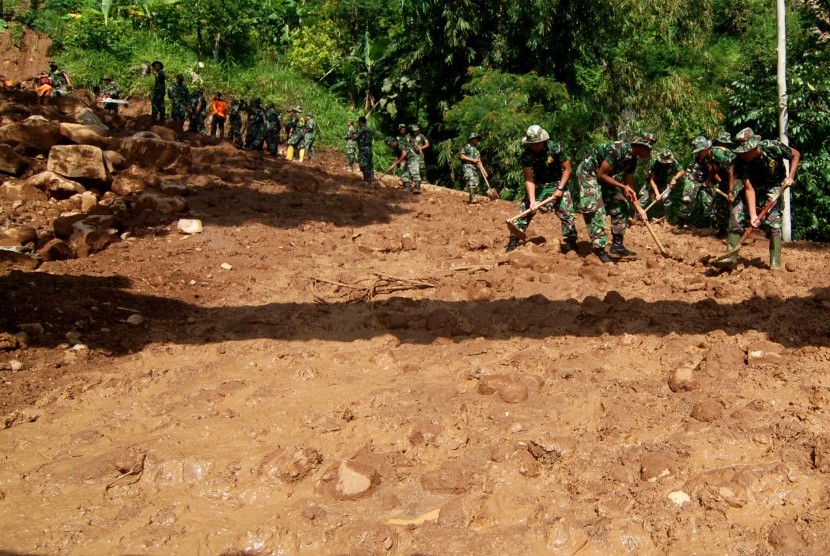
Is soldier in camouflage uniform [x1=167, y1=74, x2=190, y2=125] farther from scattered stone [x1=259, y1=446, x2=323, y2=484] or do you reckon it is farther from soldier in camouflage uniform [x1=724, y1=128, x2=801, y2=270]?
scattered stone [x1=259, y1=446, x2=323, y2=484]

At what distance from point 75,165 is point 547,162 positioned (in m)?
6.66

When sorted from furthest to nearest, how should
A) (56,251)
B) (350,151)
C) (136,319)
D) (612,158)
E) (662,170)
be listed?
(350,151) → (662,170) → (56,251) → (612,158) → (136,319)

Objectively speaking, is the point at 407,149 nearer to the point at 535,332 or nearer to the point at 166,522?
the point at 535,332

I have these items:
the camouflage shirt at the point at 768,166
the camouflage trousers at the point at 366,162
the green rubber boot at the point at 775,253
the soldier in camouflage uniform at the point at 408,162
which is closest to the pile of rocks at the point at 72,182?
the camouflage trousers at the point at 366,162

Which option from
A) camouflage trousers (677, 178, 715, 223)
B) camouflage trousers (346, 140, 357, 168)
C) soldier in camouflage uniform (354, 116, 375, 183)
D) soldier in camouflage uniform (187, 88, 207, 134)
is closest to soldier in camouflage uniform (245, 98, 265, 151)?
soldier in camouflage uniform (187, 88, 207, 134)

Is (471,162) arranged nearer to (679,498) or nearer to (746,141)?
(746,141)

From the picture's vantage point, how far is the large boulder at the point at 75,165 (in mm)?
10781

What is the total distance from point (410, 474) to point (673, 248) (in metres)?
5.71

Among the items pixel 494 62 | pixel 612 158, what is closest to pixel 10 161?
pixel 612 158

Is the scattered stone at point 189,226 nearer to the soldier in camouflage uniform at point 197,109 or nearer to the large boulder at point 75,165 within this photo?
the large boulder at point 75,165

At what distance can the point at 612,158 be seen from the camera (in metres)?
7.54

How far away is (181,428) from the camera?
16.3 ft

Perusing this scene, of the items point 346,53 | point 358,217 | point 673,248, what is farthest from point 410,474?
point 346,53

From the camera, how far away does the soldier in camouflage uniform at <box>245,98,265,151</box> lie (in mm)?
16375
